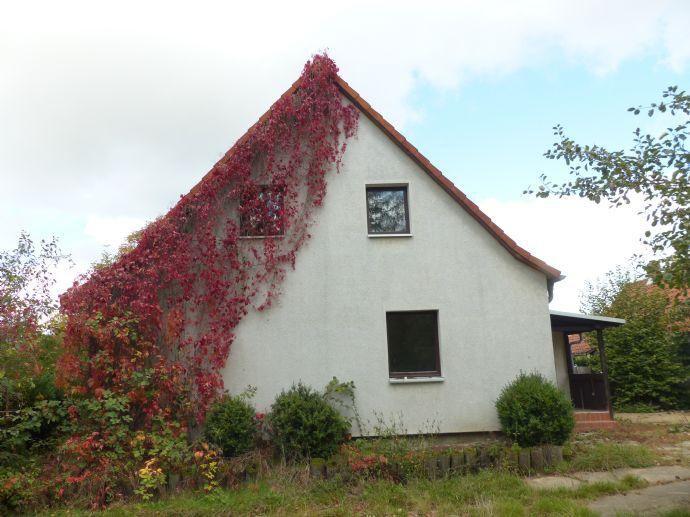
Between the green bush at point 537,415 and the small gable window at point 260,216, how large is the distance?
549 centimetres

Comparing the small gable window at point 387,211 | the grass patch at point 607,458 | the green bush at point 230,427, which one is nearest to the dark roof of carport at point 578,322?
the grass patch at point 607,458

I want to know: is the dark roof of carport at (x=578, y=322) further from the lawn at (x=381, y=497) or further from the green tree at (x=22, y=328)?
the green tree at (x=22, y=328)

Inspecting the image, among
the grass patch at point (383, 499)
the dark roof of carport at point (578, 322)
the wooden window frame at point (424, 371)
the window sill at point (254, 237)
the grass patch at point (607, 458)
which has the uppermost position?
the window sill at point (254, 237)

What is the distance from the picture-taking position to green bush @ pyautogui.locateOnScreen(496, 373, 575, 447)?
9992 millimetres

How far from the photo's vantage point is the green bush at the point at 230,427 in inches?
385

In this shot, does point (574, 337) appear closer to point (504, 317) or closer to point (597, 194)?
point (504, 317)

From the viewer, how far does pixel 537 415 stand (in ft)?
33.3

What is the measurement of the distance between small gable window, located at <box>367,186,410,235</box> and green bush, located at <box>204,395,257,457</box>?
4386mm

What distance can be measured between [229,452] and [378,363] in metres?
3.23

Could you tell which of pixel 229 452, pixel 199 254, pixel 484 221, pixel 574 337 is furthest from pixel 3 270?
pixel 574 337

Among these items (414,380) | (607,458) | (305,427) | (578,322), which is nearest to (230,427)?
(305,427)

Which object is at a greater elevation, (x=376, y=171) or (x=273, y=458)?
(x=376, y=171)

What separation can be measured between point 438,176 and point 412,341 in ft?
11.1

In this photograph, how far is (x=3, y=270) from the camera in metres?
9.56
